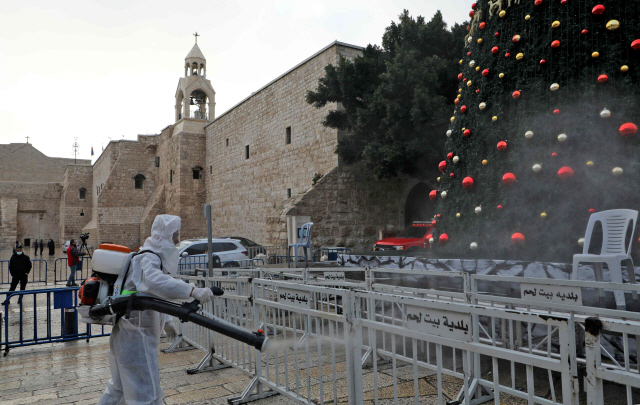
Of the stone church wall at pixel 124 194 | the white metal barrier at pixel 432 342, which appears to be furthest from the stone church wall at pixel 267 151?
the white metal barrier at pixel 432 342

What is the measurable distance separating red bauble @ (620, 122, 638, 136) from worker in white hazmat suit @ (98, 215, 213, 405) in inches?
187

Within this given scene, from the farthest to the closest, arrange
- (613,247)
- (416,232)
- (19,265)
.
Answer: (416,232) → (19,265) → (613,247)

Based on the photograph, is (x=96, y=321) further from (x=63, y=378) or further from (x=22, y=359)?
(x=22, y=359)

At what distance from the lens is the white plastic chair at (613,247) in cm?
428

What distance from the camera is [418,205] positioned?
15312 millimetres

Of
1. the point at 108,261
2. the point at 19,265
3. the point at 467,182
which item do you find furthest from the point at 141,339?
the point at 19,265

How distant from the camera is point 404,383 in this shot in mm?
3662

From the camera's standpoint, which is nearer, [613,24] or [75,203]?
[613,24]

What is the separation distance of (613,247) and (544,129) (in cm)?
169

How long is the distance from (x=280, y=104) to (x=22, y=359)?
13943 millimetres

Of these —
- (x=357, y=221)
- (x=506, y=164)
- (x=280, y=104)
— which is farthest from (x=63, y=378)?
(x=280, y=104)

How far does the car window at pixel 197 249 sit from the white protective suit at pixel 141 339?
10.2m

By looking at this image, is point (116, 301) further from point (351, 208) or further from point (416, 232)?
point (351, 208)

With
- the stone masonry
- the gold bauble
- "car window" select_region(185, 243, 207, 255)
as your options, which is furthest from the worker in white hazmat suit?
the stone masonry
